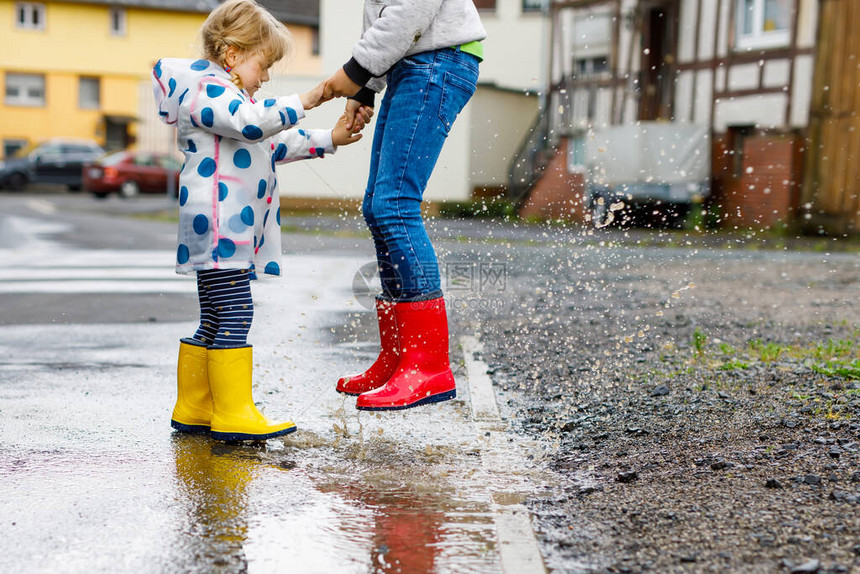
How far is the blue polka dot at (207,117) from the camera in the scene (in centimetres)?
350

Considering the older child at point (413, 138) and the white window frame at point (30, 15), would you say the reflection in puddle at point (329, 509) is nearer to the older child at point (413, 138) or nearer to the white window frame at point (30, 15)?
the older child at point (413, 138)

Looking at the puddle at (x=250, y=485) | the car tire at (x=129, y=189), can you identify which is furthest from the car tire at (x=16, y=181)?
the puddle at (x=250, y=485)

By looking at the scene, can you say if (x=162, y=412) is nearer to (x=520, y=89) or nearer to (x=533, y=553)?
(x=533, y=553)

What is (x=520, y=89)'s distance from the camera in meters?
28.7

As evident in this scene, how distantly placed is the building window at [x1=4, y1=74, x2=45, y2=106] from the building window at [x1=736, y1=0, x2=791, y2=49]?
32012 millimetres

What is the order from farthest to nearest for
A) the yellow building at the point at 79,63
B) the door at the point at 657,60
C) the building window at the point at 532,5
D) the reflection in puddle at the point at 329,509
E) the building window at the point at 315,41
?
the building window at the point at 315,41 → the yellow building at the point at 79,63 → the building window at the point at 532,5 → the door at the point at 657,60 → the reflection in puddle at the point at 329,509

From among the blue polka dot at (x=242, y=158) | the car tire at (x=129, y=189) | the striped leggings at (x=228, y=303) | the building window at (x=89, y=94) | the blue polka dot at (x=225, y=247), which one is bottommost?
the car tire at (x=129, y=189)

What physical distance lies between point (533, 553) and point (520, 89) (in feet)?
88.8

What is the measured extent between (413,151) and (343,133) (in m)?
0.31

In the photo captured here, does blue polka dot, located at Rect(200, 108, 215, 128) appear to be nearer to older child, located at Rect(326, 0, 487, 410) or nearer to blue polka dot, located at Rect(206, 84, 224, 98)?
blue polka dot, located at Rect(206, 84, 224, 98)

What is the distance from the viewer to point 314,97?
3.67 metres

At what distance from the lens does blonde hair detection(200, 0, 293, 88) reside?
364 cm

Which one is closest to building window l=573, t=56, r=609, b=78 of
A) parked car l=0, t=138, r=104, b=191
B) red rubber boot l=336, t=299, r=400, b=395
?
parked car l=0, t=138, r=104, b=191

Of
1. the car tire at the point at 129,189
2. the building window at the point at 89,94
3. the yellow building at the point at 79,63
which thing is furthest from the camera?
the building window at the point at 89,94
